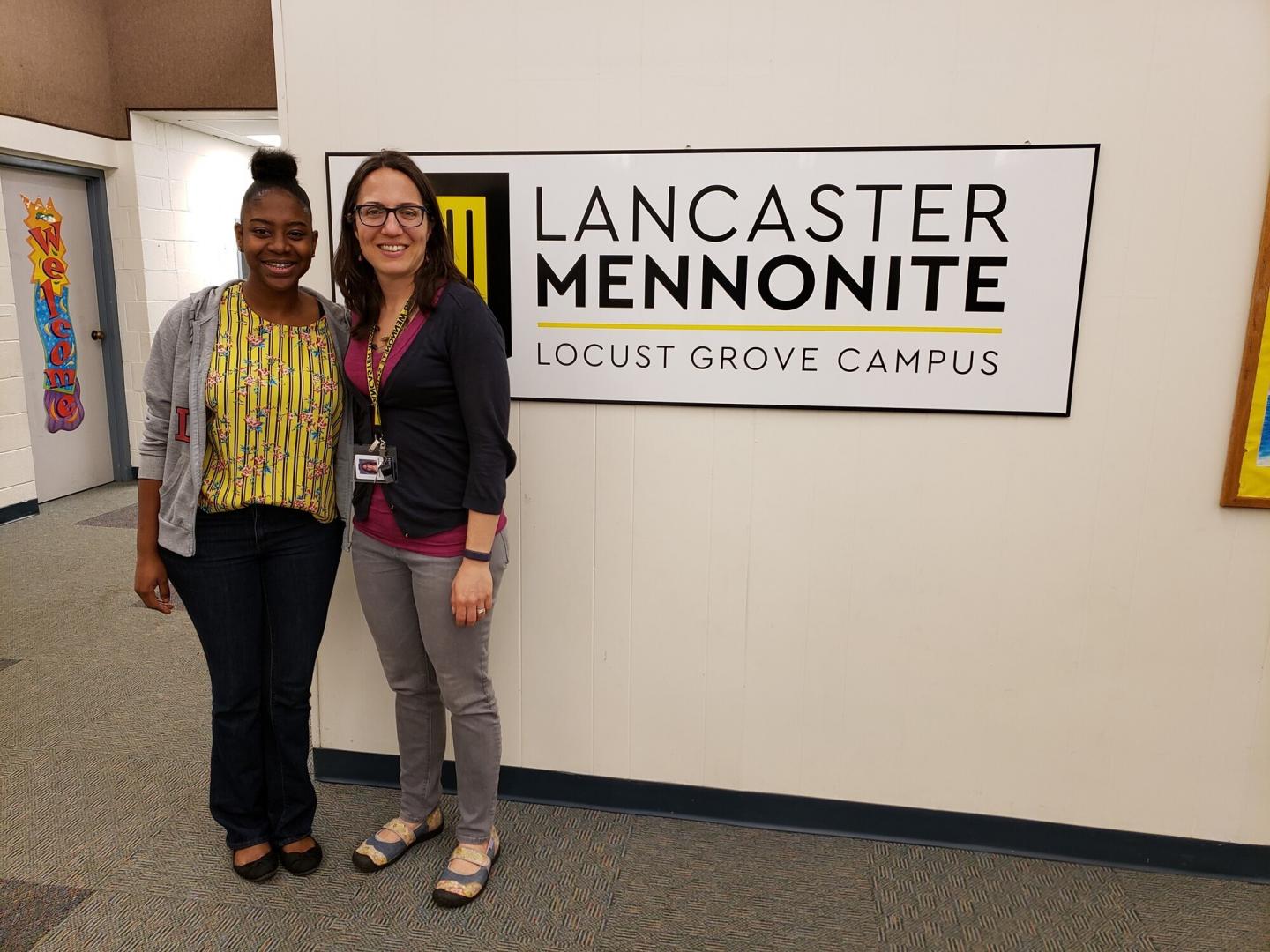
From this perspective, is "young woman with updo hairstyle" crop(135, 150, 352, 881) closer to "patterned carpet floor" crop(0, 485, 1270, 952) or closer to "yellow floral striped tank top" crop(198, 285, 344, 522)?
"yellow floral striped tank top" crop(198, 285, 344, 522)

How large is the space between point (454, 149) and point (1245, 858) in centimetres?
244

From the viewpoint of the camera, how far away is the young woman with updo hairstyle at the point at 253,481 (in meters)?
1.71

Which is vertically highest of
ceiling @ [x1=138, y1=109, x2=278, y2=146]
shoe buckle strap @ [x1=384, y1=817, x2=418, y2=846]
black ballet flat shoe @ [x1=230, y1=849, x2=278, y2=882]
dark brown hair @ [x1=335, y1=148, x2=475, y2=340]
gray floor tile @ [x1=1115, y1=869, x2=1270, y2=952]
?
ceiling @ [x1=138, y1=109, x2=278, y2=146]

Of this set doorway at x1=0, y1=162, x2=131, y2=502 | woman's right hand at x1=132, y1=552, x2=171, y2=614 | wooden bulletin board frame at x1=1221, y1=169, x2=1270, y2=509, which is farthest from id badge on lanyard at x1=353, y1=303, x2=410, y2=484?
doorway at x1=0, y1=162, x2=131, y2=502

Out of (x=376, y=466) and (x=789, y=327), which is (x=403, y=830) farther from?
(x=789, y=327)

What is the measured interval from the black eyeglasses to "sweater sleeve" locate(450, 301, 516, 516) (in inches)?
7.6

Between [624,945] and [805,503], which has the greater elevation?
[805,503]

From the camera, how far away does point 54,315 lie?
4.95 meters

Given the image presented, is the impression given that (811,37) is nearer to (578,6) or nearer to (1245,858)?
(578,6)

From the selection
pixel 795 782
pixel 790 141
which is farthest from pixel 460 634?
pixel 790 141

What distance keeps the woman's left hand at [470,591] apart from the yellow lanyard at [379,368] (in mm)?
338

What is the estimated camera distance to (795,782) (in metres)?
2.14

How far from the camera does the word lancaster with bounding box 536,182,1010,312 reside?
5.97 ft

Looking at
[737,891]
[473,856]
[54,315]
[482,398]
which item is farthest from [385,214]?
[54,315]
